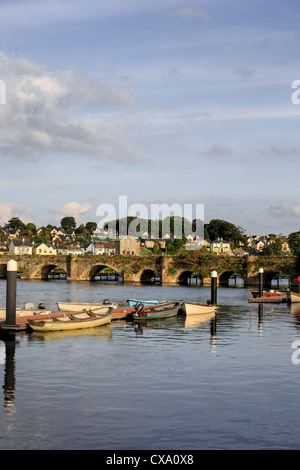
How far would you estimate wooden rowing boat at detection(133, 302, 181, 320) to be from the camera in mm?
50938

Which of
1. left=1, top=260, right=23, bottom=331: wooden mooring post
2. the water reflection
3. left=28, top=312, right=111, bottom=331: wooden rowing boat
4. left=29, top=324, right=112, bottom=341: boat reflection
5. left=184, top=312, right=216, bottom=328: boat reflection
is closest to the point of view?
the water reflection

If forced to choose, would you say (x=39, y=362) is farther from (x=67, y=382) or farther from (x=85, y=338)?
(x=85, y=338)

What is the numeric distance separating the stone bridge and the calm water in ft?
249

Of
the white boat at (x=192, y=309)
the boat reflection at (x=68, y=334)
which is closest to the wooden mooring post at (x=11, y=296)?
the boat reflection at (x=68, y=334)

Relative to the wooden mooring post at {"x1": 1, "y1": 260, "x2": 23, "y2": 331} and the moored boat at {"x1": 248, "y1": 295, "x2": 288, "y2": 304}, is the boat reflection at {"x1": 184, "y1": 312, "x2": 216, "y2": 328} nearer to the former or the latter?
the wooden mooring post at {"x1": 1, "y1": 260, "x2": 23, "y2": 331}

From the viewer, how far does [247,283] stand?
12219 cm

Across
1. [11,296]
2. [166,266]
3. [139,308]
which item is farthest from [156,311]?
[166,266]

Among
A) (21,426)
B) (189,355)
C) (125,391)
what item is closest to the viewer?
(21,426)

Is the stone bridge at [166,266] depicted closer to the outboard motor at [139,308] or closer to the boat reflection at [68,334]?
the outboard motor at [139,308]

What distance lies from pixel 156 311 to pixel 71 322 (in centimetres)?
1176

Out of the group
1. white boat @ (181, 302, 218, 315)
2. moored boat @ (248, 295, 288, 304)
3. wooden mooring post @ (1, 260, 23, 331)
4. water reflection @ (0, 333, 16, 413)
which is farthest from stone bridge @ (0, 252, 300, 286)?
water reflection @ (0, 333, 16, 413)

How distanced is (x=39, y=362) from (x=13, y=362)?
53.3 inches

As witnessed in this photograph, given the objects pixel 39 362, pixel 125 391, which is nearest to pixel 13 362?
pixel 39 362

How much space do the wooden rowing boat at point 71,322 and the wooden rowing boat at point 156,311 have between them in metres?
4.62
